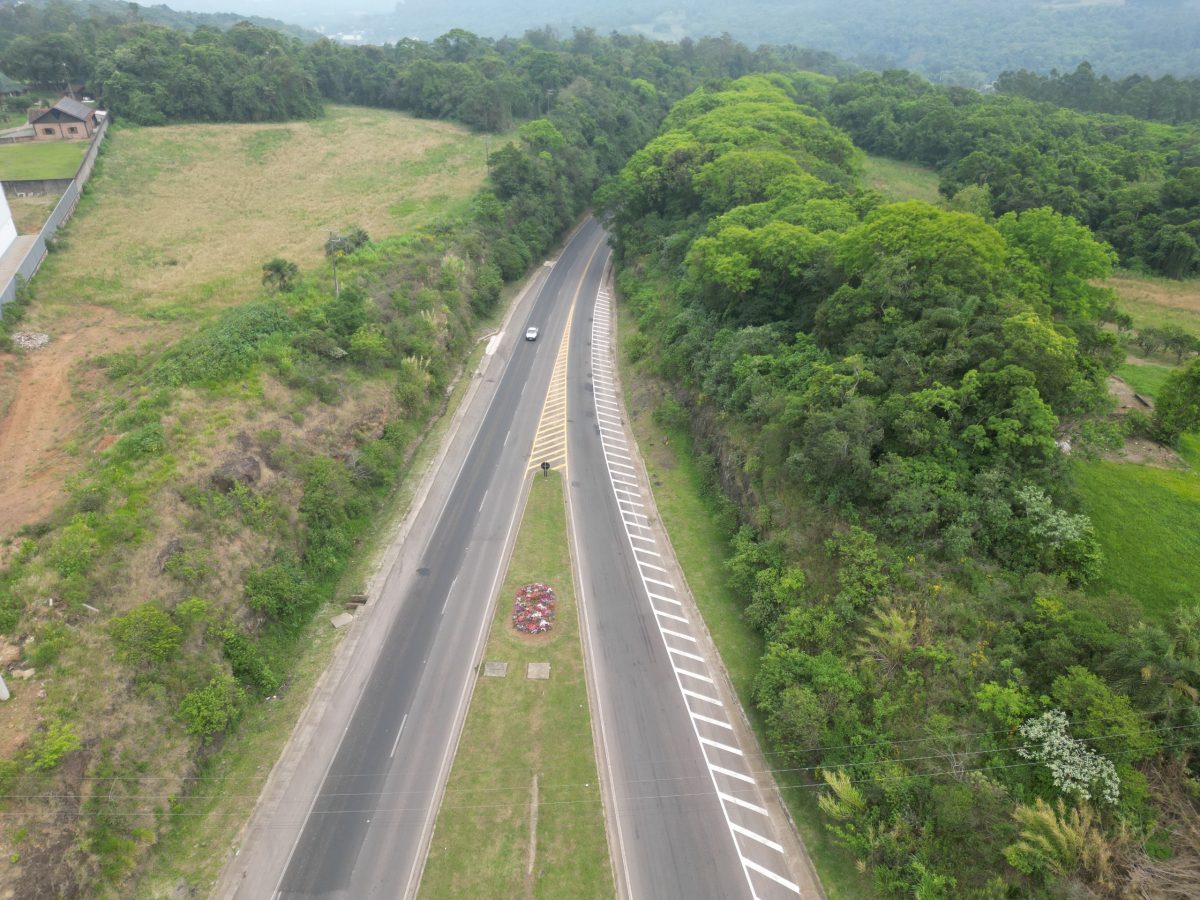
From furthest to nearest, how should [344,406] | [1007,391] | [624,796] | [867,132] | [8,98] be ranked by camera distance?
[867,132], [8,98], [344,406], [1007,391], [624,796]

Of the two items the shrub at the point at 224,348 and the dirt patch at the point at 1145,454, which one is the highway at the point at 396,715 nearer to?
the shrub at the point at 224,348

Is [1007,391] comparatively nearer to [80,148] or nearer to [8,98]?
[80,148]

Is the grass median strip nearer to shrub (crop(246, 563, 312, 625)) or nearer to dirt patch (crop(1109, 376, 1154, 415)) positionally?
shrub (crop(246, 563, 312, 625))

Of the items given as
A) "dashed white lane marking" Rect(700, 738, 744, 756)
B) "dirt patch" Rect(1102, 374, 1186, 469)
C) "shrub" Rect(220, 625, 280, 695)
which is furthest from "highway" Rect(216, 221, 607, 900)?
"dirt patch" Rect(1102, 374, 1186, 469)

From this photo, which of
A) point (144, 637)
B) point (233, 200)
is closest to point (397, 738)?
point (144, 637)

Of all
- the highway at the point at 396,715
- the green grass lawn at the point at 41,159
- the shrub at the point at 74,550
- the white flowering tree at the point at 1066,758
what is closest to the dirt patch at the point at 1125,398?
the white flowering tree at the point at 1066,758

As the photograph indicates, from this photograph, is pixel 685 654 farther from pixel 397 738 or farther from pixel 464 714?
pixel 397 738

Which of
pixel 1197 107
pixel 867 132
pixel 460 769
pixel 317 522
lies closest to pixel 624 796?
pixel 460 769
